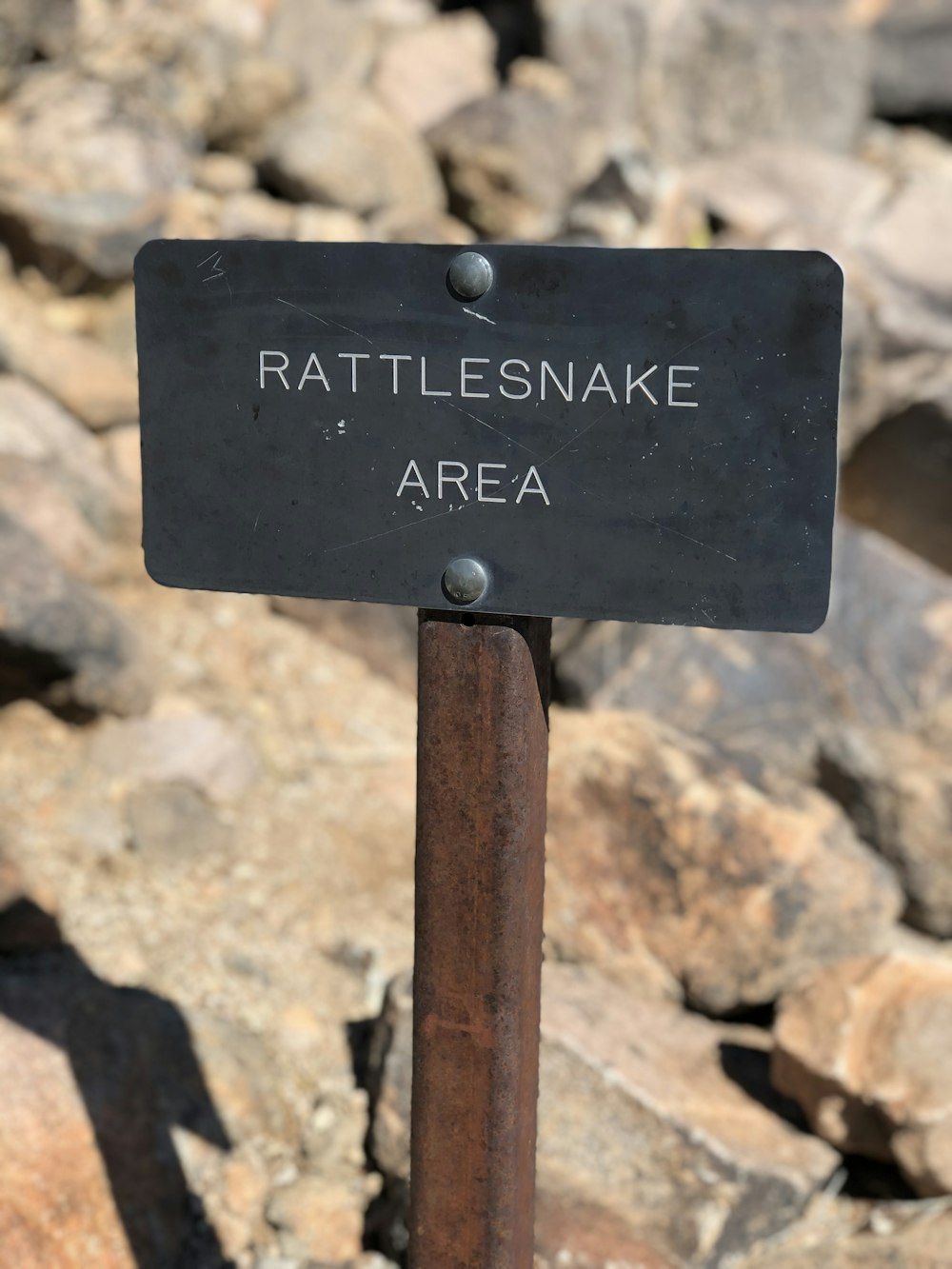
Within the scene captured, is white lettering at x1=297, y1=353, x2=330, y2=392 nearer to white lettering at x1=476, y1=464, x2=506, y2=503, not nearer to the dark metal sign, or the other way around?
the dark metal sign

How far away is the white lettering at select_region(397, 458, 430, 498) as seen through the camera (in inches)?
57.5

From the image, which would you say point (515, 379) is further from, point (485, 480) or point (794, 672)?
point (794, 672)

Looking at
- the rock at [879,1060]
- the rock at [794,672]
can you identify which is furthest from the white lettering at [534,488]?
the rock at [794,672]

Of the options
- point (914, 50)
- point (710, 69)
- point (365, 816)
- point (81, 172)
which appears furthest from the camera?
point (914, 50)

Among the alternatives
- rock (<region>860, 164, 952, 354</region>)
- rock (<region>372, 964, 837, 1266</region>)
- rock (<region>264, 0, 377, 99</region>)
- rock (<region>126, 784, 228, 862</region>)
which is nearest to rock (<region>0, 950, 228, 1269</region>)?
rock (<region>372, 964, 837, 1266</region>)

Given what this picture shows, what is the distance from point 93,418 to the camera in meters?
5.05

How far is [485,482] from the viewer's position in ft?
4.74

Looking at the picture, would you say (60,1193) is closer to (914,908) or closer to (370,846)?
(370,846)

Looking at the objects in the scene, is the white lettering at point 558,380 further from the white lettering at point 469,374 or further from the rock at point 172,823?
the rock at point 172,823

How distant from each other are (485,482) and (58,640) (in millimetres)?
2531

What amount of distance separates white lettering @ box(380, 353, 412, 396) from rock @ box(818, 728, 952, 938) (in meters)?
2.60

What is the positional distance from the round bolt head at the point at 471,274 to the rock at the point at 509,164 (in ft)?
19.4

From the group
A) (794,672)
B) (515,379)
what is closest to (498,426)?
(515,379)

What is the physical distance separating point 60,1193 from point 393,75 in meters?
7.05
